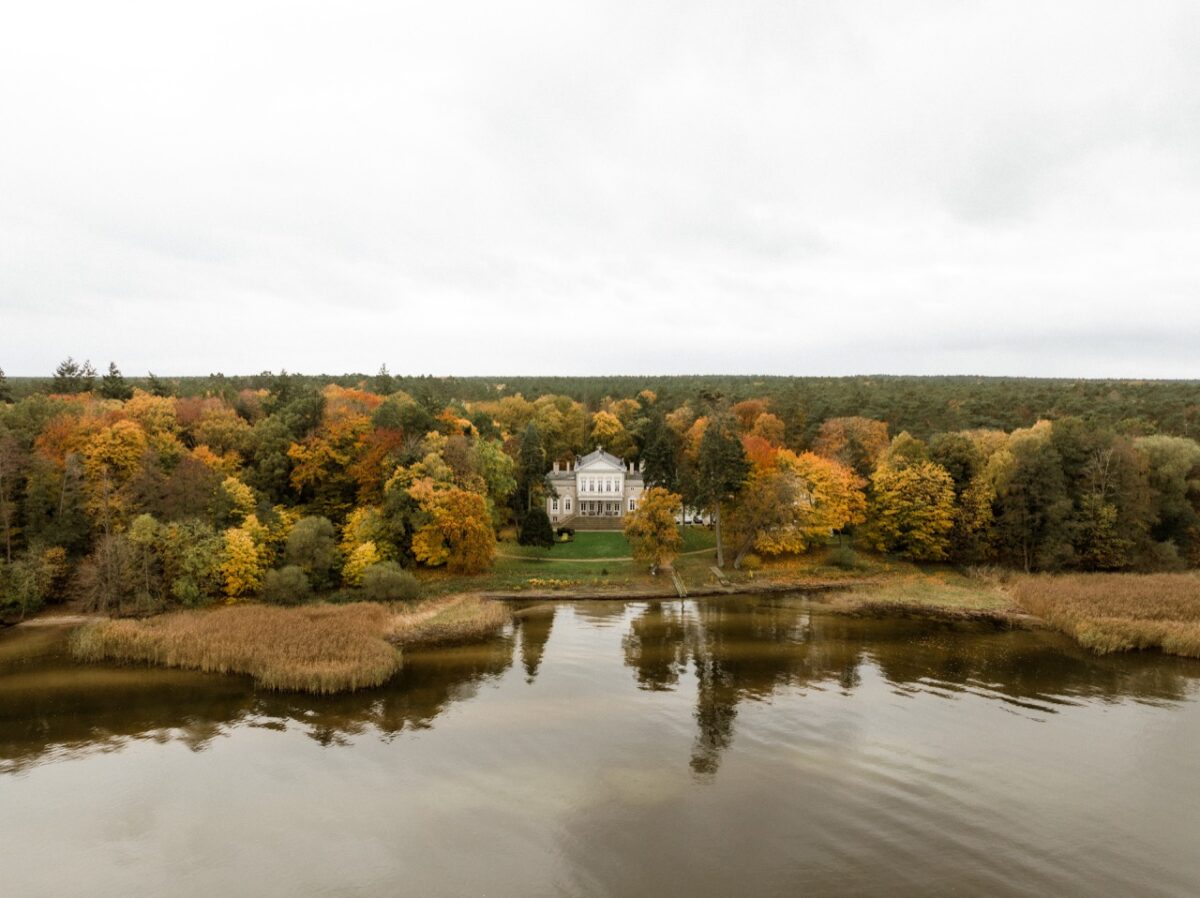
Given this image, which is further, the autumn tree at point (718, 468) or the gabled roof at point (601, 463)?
the gabled roof at point (601, 463)

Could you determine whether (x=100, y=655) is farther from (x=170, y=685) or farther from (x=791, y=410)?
(x=791, y=410)

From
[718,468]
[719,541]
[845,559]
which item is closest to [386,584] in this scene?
[719,541]

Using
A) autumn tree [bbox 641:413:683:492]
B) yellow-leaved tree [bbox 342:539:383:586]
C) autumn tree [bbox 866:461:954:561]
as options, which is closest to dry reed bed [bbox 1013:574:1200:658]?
autumn tree [bbox 866:461:954:561]

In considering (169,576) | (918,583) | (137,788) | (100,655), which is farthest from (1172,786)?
(169,576)

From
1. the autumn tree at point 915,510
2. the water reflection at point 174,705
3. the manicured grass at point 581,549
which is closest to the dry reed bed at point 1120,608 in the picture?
the autumn tree at point 915,510

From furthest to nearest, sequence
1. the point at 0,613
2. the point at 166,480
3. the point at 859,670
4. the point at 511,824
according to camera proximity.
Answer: the point at 166,480 → the point at 0,613 → the point at 859,670 → the point at 511,824

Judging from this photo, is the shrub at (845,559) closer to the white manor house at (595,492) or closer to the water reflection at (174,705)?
the white manor house at (595,492)

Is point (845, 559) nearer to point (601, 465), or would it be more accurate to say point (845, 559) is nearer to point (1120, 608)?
point (1120, 608)
